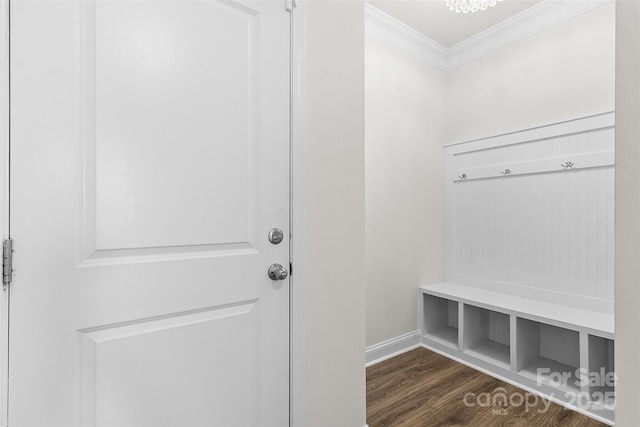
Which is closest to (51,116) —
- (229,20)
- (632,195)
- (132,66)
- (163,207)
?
(132,66)

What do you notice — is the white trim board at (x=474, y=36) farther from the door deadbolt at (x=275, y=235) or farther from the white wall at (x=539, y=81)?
the door deadbolt at (x=275, y=235)

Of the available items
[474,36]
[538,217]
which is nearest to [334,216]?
[538,217]

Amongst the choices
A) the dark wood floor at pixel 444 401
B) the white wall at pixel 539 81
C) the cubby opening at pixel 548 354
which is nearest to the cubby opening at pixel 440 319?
the dark wood floor at pixel 444 401

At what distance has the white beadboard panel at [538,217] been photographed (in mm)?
1985

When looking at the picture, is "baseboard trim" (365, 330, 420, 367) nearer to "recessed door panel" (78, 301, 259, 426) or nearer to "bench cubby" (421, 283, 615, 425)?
"bench cubby" (421, 283, 615, 425)

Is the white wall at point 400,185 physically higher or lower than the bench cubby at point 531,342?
higher

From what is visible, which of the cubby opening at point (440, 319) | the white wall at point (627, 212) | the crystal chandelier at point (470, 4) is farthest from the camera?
the cubby opening at point (440, 319)

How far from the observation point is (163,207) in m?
1.01

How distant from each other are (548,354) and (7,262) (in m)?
2.89

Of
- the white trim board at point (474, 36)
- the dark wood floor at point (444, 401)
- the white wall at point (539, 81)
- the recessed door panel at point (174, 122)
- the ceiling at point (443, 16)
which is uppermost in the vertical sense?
the ceiling at point (443, 16)

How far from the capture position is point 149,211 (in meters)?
0.99

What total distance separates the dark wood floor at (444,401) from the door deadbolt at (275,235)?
1.21m

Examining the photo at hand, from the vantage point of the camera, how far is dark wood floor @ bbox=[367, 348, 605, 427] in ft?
5.62

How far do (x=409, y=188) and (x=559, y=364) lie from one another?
1.56 meters
